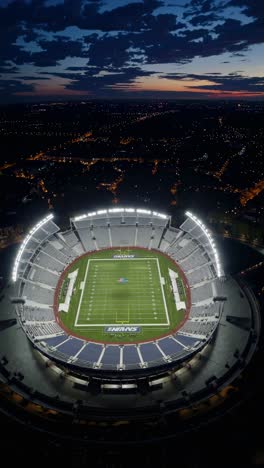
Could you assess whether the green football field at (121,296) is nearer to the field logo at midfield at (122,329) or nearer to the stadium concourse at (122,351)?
the field logo at midfield at (122,329)

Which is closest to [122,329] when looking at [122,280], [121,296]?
[121,296]

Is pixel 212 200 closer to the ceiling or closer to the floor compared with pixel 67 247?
closer to the ceiling

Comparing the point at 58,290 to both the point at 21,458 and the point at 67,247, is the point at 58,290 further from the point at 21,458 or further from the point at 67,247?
the point at 21,458

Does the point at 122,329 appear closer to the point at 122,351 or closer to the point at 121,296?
the point at 122,351

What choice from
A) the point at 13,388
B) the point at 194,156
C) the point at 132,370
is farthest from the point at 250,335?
the point at 194,156

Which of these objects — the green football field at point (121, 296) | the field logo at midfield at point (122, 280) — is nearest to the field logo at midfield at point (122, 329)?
the green football field at point (121, 296)
